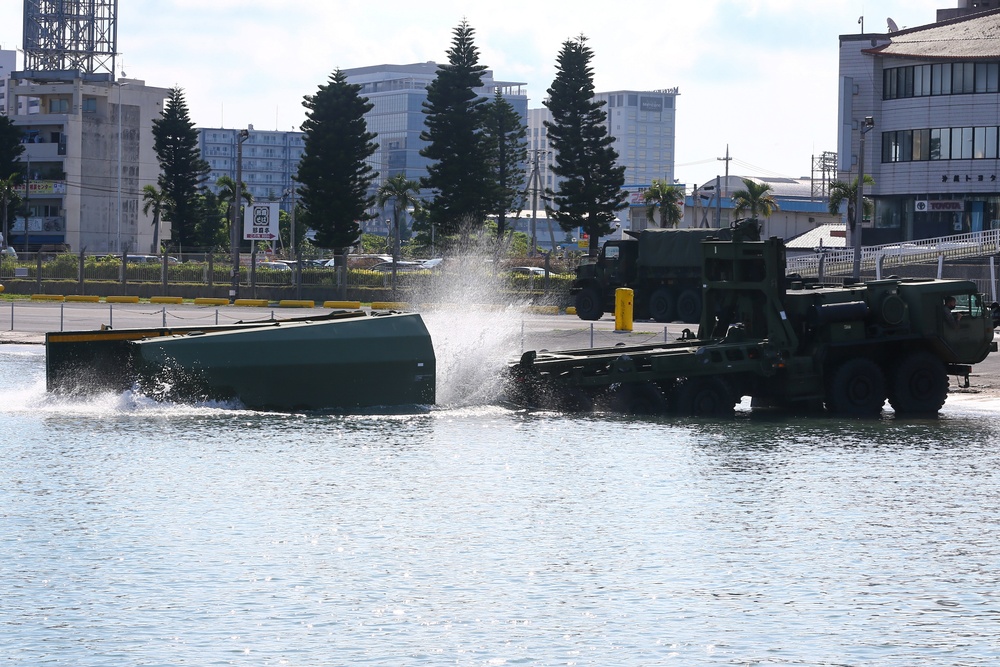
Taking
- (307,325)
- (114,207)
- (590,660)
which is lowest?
(590,660)

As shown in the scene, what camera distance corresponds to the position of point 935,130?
8025 cm

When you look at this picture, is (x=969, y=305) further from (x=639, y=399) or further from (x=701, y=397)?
(x=639, y=399)

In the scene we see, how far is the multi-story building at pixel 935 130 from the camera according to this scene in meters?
78.5

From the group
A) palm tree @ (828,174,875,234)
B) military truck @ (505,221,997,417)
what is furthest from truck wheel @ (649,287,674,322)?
palm tree @ (828,174,875,234)

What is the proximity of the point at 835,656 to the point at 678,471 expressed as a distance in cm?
865

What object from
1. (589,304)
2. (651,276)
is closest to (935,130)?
(651,276)

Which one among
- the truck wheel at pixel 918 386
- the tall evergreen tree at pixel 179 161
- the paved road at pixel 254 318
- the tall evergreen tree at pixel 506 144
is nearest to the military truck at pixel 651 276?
the paved road at pixel 254 318

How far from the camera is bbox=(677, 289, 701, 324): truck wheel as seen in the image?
46.5 meters

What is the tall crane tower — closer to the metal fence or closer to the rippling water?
the metal fence

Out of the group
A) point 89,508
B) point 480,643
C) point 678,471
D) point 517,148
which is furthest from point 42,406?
point 517,148

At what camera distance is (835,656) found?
37.6ft

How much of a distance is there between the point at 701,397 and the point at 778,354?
61.4 inches

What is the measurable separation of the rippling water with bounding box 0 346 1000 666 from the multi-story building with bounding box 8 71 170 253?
10726 centimetres

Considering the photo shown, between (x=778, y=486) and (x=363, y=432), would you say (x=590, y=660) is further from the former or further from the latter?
(x=363, y=432)
